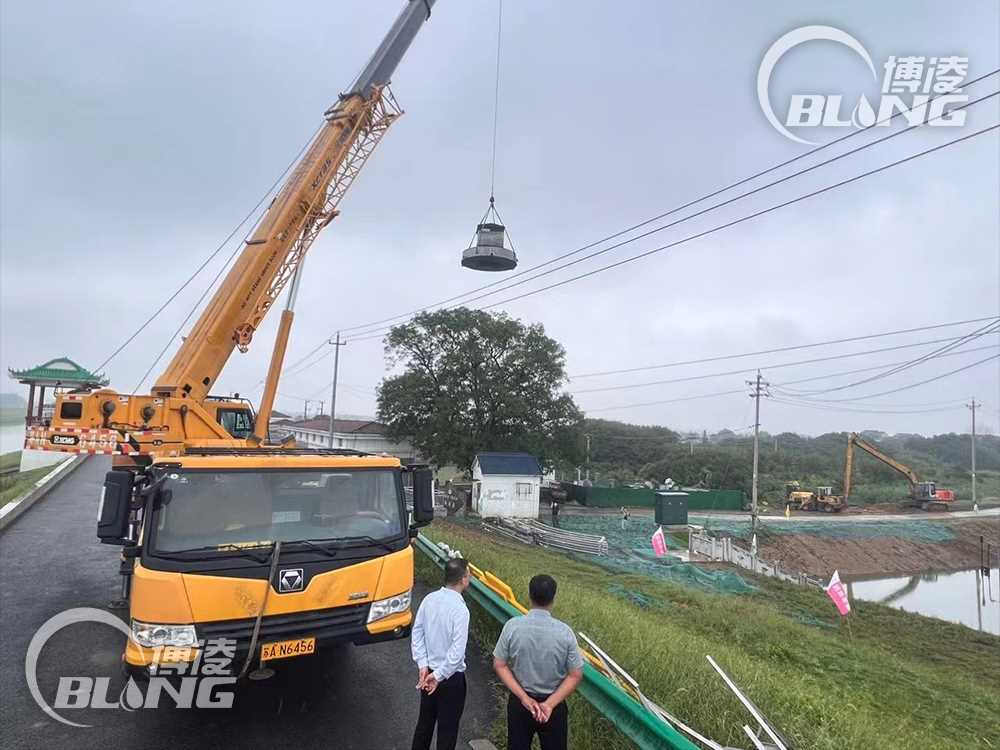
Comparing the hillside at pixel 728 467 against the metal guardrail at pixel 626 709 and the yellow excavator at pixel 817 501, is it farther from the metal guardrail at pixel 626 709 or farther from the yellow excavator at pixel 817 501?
the metal guardrail at pixel 626 709

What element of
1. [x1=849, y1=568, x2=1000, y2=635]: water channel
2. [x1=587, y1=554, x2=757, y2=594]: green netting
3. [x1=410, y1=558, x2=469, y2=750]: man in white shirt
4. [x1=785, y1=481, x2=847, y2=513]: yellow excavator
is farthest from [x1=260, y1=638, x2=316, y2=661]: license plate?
[x1=785, y1=481, x2=847, y2=513]: yellow excavator

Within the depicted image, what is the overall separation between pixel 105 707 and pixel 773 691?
6.09 m

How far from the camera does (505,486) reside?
1380 inches

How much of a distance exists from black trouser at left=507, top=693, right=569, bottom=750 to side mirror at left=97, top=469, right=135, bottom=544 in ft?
12.3

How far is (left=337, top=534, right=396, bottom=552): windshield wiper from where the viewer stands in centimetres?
Answer: 546

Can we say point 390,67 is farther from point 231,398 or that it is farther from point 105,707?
point 105,707

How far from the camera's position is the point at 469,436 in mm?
40094

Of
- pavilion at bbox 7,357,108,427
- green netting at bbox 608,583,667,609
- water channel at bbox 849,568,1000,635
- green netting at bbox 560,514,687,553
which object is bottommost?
water channel at bbox 849,568,1000,635

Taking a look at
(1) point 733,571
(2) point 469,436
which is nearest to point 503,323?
(2) point 469,436

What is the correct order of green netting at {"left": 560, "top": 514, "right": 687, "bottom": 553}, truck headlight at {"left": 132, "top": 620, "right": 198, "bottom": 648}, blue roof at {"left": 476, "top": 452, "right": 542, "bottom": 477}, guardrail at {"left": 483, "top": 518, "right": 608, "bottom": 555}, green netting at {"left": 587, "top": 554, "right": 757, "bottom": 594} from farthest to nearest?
1. blue roof at {"left": 476, "top": 452, "right": 542, "bottom": 477}
2. green netting at {"left": 560, "top": 514, "right": 687, "bottom": 553}
3. guardrail at {"left": 483, "top": 518, "right": 608, "bottom": 555}
4. green netting at {"left": 587, "top": 554, "right": 757, "bottom": 594}
5. truck headlight at {"left": 132, "top": 620, "right": 198, "bottom": 648}

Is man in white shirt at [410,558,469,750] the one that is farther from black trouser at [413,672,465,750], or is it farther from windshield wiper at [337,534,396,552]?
windshield wiper at [337,534,396,552]

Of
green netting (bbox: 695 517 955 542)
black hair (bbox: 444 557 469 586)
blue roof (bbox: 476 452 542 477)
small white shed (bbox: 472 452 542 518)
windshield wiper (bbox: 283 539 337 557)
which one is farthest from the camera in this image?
green netting (bbox: 695 517 955 542)

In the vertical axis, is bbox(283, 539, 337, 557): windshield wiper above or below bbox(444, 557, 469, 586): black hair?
below

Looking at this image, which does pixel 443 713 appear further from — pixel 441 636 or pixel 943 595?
pixel 943 595
